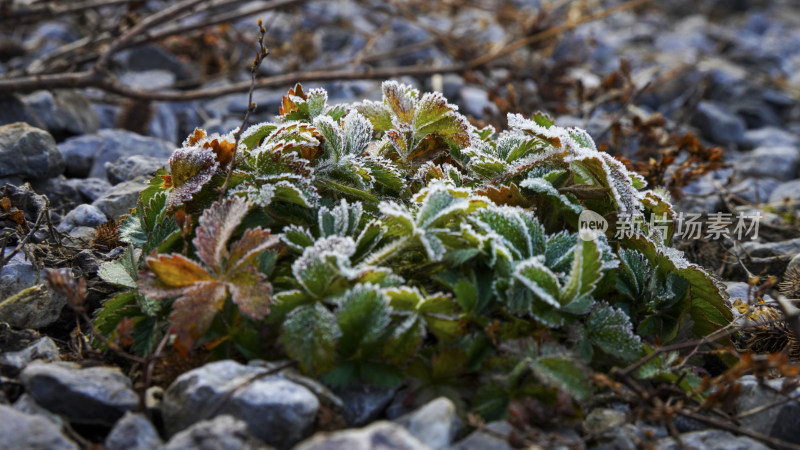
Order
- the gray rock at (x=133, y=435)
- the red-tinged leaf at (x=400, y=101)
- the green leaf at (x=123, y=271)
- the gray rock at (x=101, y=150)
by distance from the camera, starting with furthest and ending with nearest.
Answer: the gray rock at (x=101, y=150) < the red-tinged leaf at (x=400, y=101) < the green leaf at (x=123, y=271) < the gray rock at (x=133, y=435)

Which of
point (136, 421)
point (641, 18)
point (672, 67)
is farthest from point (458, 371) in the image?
point (641, 18)

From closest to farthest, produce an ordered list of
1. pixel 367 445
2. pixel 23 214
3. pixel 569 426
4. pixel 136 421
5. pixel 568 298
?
pixel 367 445 < pixel 136 421 < pixel 569 426 < pixel 568 298 < pixel 23 214

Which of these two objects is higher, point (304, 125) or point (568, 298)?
point (304, 125)

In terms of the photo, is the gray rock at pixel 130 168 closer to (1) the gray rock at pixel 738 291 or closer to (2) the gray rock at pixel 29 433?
(2) the gray rock at pixel 29 433

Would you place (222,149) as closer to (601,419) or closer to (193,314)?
(193,314)

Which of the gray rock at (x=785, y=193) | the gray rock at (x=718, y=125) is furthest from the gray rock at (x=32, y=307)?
the gray rock at (x=718, y=125)

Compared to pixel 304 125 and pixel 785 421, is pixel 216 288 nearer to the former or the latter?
pixel 304 125

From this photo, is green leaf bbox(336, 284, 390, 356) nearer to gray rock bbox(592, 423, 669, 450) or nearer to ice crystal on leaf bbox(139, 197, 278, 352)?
ice crystal on leaf bbox(139, 197, 278, 352)
